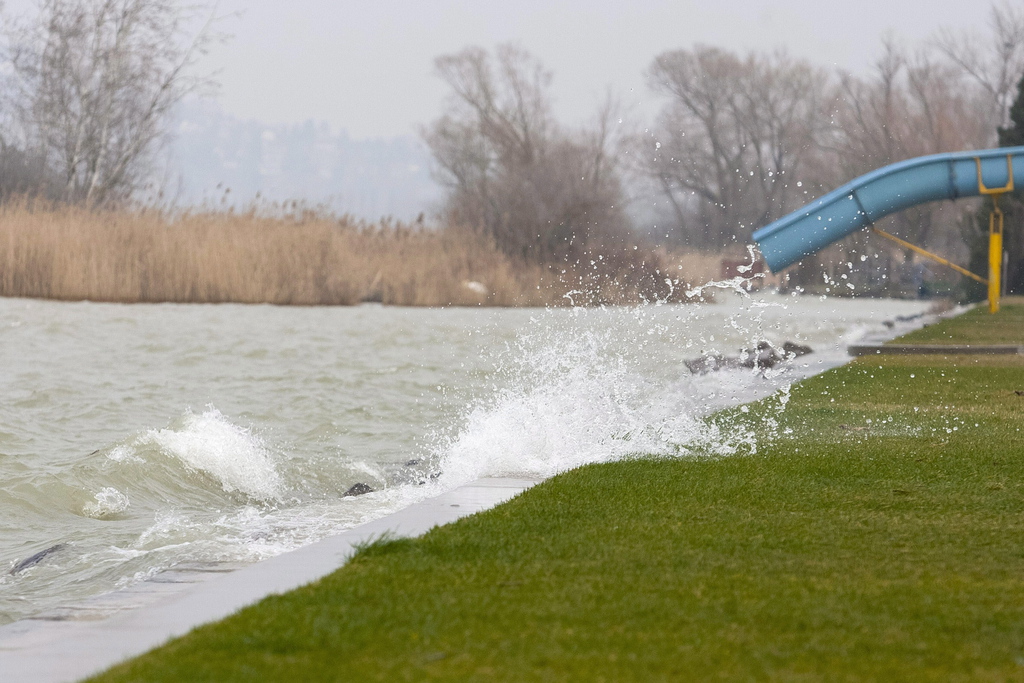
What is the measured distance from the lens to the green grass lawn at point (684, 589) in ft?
11.4

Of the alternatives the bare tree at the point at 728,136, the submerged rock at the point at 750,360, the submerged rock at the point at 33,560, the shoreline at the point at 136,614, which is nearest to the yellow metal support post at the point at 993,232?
the submerged rock at the point at 750,360

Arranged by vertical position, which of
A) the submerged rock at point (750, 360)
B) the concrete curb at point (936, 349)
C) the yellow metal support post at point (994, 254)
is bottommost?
the submerged rock at point (750, 360)

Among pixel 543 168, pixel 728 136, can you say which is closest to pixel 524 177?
pixel 543 168

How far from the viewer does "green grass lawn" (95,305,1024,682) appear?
3.46m

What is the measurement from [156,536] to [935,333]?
17.1 metres

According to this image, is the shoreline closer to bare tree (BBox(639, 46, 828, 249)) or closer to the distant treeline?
the distant treeline

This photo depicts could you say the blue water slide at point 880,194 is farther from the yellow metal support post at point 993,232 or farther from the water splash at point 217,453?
the water splash at point 217,453

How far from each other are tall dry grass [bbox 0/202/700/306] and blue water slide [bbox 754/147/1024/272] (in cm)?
1116

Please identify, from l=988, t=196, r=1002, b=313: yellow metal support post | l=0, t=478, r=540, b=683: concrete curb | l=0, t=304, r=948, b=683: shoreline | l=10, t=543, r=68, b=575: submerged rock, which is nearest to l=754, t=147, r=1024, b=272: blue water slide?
l=988, t=196, r=1002, b=313: yellow metal support post

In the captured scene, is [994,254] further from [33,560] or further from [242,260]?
[33,560]

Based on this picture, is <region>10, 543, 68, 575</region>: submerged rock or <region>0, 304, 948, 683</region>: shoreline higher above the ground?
<region>0, 304, 948, 683</region>: shoreline

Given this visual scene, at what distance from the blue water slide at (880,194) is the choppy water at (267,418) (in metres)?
1.92

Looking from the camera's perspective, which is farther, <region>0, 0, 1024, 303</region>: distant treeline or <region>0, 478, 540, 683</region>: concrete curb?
<region>0, 0, 1024, 303</region>: distant treeline

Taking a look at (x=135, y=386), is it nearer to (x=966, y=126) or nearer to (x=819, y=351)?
(x=819, y=351)
